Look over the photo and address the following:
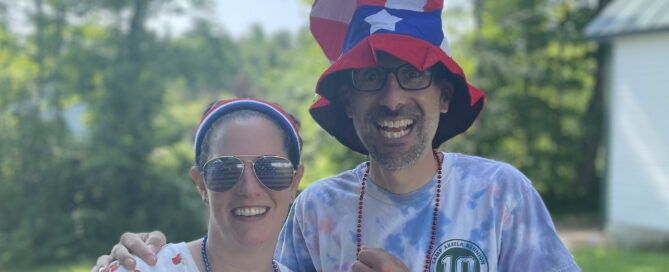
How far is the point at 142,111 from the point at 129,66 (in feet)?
3.75

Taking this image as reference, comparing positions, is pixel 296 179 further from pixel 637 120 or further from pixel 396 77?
pixel 637 120

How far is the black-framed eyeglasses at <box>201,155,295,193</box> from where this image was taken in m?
2.09

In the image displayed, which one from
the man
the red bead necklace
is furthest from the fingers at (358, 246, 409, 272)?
the red bead necklace

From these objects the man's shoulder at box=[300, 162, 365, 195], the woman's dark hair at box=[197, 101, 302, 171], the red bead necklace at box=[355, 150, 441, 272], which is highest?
the woman's dark hair at box=[197, 101, 302, 171]

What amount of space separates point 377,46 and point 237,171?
27.3 inches

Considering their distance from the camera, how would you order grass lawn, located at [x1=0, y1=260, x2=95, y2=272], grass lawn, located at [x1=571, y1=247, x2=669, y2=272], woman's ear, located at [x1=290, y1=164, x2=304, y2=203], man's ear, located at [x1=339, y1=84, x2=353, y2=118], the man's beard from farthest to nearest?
grass lawn, located at [x1=0, y1=260, x2=95, y2=272] < grass lawn, located at [x1=571, y1=247, x2=669, y2=272] < man's ear, located at [x1=339, y1=84, x2=353, y2=118] < the man's beard < woman's ear, located at [x1=290, y1=164, x2=304, y2=203]

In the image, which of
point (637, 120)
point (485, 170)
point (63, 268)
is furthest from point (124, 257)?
point (637, 120)

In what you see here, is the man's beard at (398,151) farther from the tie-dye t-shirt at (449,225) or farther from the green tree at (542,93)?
the green tree at (542,93)

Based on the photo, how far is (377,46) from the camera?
2.33 metres

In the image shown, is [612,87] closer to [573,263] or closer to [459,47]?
[459,47]

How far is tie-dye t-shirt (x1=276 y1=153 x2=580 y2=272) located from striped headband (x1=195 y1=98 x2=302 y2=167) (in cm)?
43

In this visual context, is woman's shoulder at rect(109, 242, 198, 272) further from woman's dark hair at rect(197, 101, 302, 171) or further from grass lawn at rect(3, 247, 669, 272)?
grass lawn at rect(3, 247, 669, 272)

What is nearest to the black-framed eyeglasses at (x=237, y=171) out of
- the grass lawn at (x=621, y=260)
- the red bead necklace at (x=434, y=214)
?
the red bead necklace at (x=434, y=214)

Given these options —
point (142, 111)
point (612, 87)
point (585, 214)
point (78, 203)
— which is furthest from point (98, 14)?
point (585, 214)
